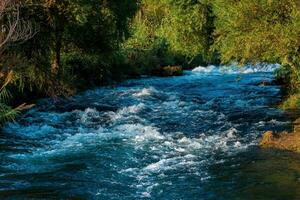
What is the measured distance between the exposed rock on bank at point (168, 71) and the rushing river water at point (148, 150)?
10.8 metres

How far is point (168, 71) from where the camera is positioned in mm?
42219

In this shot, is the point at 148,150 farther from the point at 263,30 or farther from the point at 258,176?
the point at 263,30

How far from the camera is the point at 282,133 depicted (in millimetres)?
19375

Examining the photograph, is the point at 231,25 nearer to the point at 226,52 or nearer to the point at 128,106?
the point at 226,52

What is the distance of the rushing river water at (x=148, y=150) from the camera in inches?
571

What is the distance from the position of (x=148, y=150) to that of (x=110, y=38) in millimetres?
13290

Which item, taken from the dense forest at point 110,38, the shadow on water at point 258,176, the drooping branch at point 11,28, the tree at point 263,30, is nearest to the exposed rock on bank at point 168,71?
the dense forest at point 110,38

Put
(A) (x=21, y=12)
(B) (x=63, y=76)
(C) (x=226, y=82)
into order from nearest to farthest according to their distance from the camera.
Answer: (A) (x=21, y=12) < (B) (x=63, y=76) < (C) (x=226, y=82)

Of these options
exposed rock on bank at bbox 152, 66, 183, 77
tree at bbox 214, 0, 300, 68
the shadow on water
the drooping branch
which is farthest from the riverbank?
exposed rock on bank at bbox 152, 66, 183, 77

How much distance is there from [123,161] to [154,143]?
8.12ft

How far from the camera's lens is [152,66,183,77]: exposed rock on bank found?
4203 cm

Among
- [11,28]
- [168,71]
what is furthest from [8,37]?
[168,71]

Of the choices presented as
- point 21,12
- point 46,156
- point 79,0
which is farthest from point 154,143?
point 79,0

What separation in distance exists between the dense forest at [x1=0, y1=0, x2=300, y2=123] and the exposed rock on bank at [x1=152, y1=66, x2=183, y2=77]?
407cm
